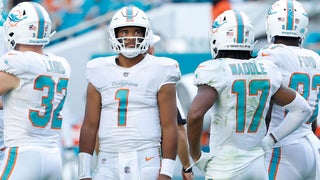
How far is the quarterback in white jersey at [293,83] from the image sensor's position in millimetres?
6551

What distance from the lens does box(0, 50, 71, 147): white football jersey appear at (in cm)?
607

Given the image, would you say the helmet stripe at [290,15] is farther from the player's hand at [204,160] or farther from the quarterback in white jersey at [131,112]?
the player's hand at [204,160]

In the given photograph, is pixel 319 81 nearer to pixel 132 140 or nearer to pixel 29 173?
pixel 132 140

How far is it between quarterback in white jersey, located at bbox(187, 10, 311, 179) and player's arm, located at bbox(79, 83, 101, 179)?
602 mm

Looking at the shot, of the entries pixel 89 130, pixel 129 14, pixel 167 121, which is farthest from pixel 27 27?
pixel 167 121

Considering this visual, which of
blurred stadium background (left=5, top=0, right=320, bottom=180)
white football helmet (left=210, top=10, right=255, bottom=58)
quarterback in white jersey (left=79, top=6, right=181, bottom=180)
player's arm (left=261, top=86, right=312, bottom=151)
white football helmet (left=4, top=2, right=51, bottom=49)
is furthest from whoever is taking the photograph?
blurred stadium background (left=5, top=0, right=320, bottom=180)

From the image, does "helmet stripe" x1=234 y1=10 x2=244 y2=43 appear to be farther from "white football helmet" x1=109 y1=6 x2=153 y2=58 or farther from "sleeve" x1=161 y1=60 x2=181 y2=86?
"white football helmet" x1=109 y1=6 x2=153 y2=58

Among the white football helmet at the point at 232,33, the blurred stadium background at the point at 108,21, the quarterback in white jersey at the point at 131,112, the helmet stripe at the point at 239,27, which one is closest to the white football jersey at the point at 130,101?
the quarterback in white jersey at the point at 131,112

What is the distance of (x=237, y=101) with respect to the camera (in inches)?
231

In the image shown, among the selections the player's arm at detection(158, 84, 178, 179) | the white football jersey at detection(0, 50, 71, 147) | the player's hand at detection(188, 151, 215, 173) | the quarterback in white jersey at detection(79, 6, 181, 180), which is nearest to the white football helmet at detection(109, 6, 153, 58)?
the quarterback in white jersey at detection(79, 6, 181, 180)

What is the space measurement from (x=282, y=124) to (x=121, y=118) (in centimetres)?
112

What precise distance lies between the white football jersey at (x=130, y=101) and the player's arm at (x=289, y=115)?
0.75 m

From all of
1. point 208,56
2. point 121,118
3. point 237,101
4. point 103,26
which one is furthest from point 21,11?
point 103,26

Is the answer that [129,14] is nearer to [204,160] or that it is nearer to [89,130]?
[89,130]
